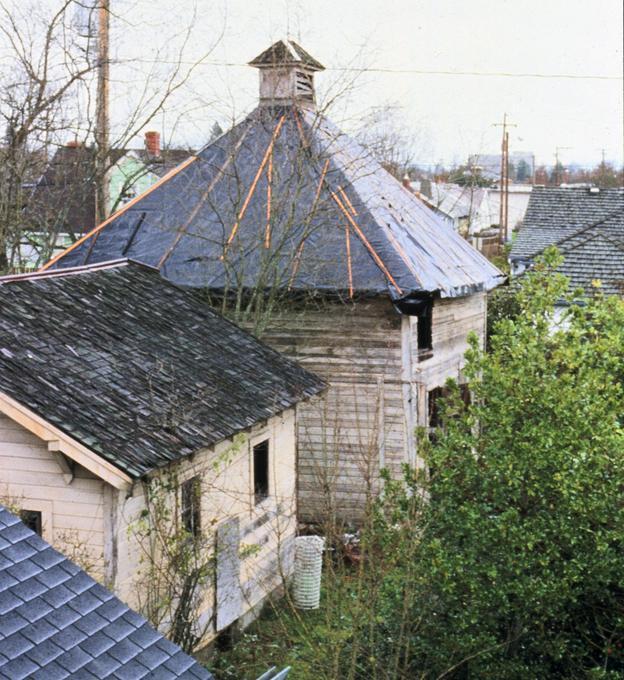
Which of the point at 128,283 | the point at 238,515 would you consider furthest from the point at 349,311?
the point at 238,515

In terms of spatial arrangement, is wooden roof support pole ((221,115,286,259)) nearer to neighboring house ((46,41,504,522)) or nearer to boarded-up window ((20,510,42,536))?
neighboring house ((46,41,504,522))

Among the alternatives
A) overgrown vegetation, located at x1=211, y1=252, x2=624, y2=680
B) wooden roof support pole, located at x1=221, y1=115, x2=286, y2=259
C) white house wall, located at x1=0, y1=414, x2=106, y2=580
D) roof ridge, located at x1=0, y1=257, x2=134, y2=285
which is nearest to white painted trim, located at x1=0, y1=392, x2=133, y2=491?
white house wall, located at x1=0, y1=414, x2=106, y2=580

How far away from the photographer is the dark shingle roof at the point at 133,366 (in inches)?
439

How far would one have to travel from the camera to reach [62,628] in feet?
22.0

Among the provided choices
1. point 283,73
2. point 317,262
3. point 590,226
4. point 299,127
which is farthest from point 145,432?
point 590,226

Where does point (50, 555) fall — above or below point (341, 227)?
below

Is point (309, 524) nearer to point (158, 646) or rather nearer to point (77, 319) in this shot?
point (77, 319)

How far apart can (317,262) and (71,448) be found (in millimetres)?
8983

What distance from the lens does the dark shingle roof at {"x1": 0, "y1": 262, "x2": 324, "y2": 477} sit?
11156 mm

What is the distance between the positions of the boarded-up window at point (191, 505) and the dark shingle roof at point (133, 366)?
0.78m

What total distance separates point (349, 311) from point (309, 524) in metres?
3.99

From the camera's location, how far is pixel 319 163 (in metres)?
20.2

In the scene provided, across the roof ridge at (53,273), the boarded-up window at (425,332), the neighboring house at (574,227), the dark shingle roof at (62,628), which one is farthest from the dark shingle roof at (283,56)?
the dark shingle roof at (62,628)

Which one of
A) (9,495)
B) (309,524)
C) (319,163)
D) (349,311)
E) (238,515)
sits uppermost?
(319,163)
